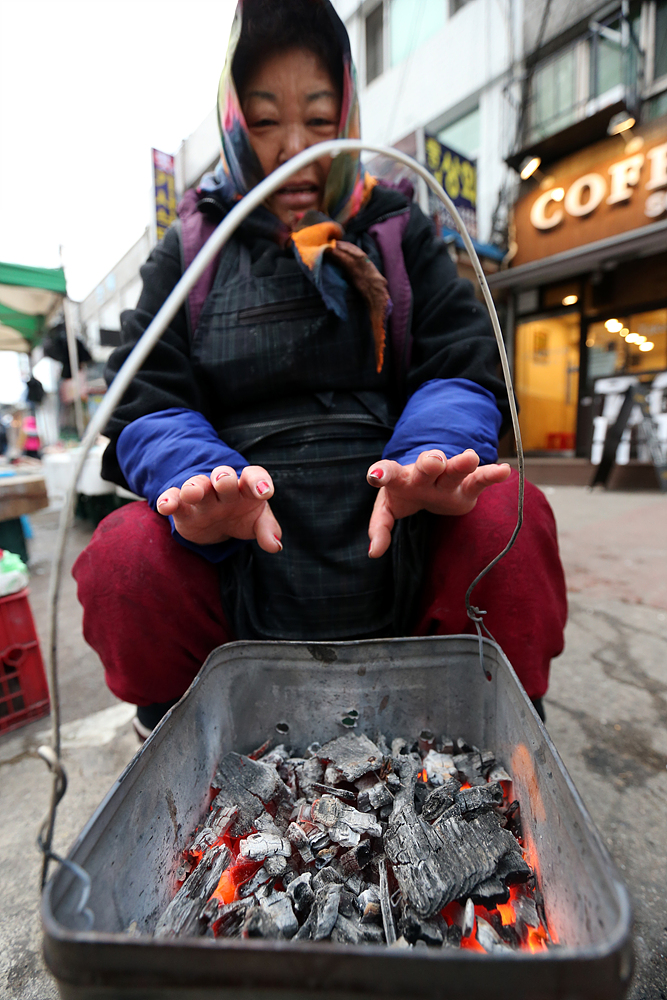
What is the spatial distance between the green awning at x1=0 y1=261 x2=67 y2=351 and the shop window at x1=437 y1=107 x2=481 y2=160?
189 inches

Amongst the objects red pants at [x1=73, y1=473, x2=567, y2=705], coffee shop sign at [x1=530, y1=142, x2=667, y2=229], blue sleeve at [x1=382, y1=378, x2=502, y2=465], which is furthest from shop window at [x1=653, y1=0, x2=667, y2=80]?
red pants at [x1=73, y1=473, x2=567, y2=705]

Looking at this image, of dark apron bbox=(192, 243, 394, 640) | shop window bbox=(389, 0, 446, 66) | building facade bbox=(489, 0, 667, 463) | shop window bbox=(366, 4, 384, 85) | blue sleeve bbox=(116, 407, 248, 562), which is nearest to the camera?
blue sleeve bbox=(116, 407, 248, 562)

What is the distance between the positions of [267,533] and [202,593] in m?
0.25

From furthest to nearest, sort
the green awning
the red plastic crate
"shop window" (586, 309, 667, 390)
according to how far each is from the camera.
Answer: "shop window" (586, 309, 667, 390) → the green awning → the red plastic crate

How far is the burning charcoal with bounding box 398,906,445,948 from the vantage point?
514mm

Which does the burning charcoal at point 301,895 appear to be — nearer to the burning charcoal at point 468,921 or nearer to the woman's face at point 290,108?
the burning charcoal at point 468,921

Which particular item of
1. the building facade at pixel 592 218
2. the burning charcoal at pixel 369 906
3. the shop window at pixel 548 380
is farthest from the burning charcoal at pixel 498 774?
the shop window at pixel 548 380

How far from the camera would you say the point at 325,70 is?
97 cm

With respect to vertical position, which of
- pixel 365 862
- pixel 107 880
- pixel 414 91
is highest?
pixel 414 91

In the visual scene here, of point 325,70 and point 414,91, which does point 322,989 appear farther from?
point 414,91

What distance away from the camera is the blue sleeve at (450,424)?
846 millimetres

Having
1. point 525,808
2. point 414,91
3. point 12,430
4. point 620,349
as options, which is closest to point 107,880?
point 525,808

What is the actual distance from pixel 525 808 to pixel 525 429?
5.79 metres

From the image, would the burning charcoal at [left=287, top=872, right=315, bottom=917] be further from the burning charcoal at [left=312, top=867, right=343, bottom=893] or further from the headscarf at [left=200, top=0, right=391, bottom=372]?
the headscarf at [left=200, top=0, right=391, bottom=372]
